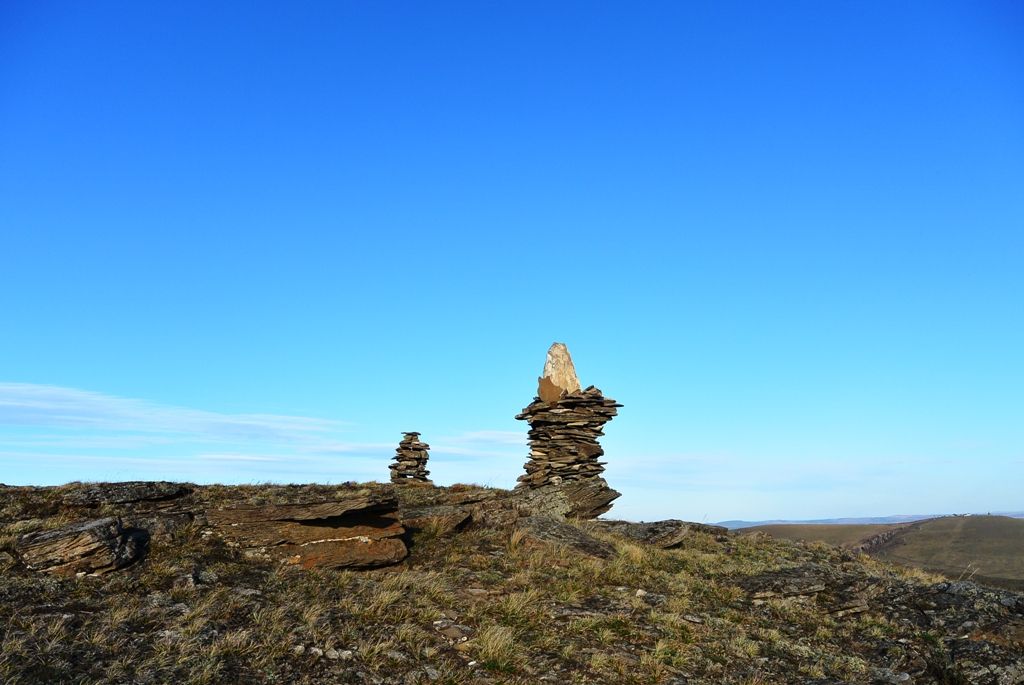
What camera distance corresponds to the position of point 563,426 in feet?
90.0

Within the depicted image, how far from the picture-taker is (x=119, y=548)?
42.2 feet

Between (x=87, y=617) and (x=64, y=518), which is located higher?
(x=64, y=518)

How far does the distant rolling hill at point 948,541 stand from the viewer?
58312 millimetres

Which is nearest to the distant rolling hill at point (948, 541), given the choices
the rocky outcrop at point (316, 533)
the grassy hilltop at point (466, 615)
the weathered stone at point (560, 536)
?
the weathered stone at point (560, 536)

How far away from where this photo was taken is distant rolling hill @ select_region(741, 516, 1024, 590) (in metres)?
58.3

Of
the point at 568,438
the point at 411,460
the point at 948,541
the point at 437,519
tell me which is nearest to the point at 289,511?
the point at 437,519

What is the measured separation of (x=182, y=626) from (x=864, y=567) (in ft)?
63.5

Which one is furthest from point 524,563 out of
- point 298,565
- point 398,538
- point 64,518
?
point 64,518

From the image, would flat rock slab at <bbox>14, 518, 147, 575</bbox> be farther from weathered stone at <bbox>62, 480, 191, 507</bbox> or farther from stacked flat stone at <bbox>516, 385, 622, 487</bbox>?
stacked flat stone at <bbox>516, 385, 622, 487</bbox>

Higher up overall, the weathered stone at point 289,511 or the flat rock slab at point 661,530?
the weathered stone at point 289,511

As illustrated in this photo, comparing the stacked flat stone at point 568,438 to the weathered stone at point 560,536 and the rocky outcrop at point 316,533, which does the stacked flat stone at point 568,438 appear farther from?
the rocky outcrop at point 316,533

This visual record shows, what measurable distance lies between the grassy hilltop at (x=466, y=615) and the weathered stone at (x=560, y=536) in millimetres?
78

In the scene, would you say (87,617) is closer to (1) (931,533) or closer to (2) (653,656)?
(2) (653,656)

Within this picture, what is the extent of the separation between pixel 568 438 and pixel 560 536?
9431 mm
